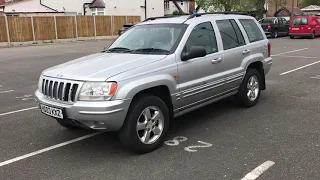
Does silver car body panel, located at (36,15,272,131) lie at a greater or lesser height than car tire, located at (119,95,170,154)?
greater

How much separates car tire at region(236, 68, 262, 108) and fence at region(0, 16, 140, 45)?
914 inches

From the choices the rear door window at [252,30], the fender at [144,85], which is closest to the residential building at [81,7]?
the rear door window at [252,30]

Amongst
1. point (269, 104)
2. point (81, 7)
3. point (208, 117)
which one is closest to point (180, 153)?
point (208, 117)

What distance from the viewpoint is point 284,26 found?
2995 centimetres

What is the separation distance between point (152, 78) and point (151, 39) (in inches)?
42.9

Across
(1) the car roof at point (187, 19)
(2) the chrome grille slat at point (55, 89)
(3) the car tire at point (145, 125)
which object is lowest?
(3) the car tire at point (145, 125)

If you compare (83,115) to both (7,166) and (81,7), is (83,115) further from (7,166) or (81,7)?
(81,7)

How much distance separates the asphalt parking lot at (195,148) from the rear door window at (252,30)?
4.30 feet

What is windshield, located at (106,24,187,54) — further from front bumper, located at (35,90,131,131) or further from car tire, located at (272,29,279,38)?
car tire, located at (272,29,279,38)

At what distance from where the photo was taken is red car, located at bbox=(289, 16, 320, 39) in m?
26.4

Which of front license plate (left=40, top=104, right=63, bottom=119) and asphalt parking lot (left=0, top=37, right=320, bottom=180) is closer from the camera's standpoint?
asphalt parking lot (left=0, top=37, right=320, bottom=180)

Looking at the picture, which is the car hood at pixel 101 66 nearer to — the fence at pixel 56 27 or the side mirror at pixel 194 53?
the side mirror at pixel 194 53

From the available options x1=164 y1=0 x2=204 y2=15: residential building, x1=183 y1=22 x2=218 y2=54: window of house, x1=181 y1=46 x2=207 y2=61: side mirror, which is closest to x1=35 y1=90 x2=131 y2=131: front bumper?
x1=181 y1=46 x2=207 y2=61: side mirror

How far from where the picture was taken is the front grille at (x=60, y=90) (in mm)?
4273
